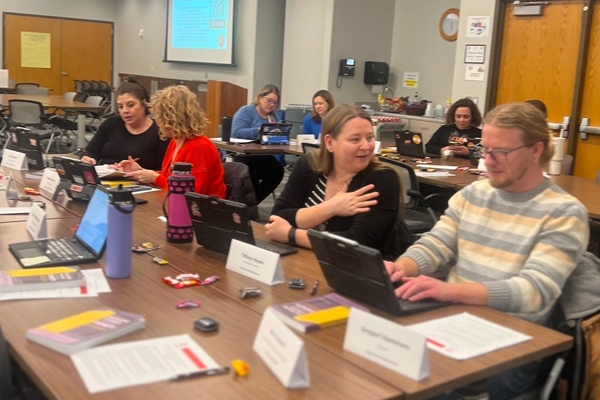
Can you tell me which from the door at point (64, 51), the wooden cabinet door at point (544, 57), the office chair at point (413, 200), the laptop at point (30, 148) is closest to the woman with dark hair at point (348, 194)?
the office chair at point (413, 200)

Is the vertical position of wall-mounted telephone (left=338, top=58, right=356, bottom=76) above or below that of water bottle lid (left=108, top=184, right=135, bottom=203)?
above

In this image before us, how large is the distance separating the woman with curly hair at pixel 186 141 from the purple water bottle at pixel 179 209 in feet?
3.18

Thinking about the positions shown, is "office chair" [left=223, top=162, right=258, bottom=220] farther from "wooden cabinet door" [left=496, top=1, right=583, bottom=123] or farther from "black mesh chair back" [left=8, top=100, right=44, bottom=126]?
"black mesh chair back" [left=8, top=100, right=44, bottom=126]

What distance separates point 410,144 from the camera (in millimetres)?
5453

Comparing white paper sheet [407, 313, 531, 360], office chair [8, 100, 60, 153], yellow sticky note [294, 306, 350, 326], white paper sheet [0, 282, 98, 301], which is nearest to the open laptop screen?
white paper sheet [0, 282, 98, 301]

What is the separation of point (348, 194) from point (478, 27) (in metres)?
5.42

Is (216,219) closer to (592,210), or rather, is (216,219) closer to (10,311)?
(10,311)

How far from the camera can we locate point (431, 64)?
8.87 metres

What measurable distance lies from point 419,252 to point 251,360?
0.87 metres

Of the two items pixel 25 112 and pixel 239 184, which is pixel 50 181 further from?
pixel 25 112

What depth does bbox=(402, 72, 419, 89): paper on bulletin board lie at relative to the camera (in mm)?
9141

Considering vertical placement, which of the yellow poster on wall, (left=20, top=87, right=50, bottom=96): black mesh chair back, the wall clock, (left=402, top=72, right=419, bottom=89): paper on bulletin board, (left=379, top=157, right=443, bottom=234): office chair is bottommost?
(left=379, top=157, right=443, bottom=234): office chair

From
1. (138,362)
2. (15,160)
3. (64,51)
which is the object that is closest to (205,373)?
(138,362)

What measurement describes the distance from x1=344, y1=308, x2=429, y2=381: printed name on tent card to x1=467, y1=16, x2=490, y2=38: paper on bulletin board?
6.33 metres
